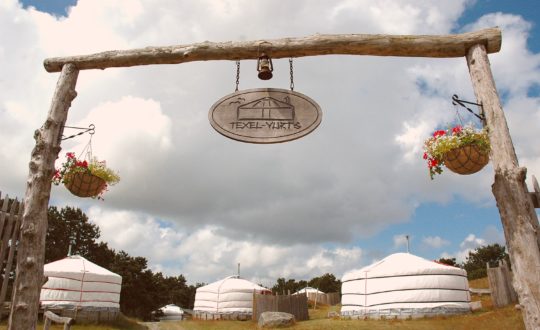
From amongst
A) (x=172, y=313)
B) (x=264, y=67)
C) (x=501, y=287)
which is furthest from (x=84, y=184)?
(x=172, y=313)

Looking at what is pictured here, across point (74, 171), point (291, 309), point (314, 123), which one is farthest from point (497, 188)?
point (291, 309)

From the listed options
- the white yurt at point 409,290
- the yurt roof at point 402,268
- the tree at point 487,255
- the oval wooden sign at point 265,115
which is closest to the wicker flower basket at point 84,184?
the oval wooden sign at point 265,115

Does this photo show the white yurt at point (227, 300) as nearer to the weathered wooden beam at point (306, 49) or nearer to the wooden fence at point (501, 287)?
the wooden fence at point (501, 287)

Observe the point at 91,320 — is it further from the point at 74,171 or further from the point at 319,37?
the point at 319,37

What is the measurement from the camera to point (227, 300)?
76.0ft

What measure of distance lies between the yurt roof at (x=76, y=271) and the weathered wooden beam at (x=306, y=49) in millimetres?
13492

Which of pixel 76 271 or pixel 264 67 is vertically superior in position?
pixel 264 67

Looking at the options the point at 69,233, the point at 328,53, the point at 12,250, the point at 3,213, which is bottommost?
the point at 12,250

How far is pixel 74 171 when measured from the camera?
461 cm

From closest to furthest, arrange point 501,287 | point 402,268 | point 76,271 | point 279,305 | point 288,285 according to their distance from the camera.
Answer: point 501,287
point 402,268
point 76,271
point 279,305
point 288,285

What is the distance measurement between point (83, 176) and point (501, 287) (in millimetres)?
14875

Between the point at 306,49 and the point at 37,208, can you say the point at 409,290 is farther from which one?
the point at 37,208

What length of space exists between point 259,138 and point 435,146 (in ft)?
5.42

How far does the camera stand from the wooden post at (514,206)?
A: 3.26 meters
